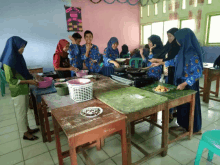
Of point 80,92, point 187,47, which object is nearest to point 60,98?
point 80,92

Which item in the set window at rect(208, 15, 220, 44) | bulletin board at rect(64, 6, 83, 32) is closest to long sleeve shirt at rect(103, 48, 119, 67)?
bulletin board at rect(64, 6, 83, 32)

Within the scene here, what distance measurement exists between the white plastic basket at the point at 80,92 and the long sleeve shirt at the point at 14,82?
3.04ft

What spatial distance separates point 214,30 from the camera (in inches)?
215

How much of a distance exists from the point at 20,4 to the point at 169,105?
222 inches

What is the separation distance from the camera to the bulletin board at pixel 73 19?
587 cm

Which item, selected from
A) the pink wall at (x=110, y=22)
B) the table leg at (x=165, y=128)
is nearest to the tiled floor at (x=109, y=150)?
the table leg at (x=165, y=128)

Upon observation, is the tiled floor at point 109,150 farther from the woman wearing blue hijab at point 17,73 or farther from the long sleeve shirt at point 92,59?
the long sleeve shirt at point 92,59

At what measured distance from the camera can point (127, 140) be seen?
1398mm

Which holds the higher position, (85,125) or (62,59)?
(62,59)

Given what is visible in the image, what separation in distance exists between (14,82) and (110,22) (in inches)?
232

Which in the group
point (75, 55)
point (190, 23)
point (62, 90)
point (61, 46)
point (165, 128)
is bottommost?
point (165, 128)

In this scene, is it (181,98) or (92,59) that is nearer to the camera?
(181,98)

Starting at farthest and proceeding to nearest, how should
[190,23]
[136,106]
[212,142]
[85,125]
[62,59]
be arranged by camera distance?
[190,23], [62,59], [136,106], [212,142], [85,125]

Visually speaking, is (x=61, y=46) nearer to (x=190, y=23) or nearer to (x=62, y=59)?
(x=62, y=59)
